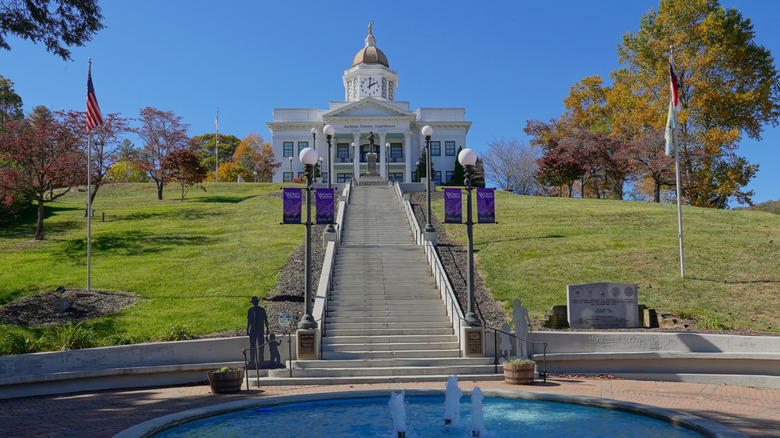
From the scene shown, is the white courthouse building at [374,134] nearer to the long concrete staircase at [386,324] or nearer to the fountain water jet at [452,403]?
the long concrete staircase at [386,324]

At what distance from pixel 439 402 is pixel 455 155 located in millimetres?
61625

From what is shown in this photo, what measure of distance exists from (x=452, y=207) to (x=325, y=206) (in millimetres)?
4919

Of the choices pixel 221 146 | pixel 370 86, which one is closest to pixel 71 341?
pixel 370 86

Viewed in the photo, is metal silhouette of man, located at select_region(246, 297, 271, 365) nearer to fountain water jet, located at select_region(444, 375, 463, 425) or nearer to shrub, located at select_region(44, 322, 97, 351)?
shrub, located at select_region(44, 322, 97, 351)

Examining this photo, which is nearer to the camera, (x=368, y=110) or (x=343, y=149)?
(x=368, y=110)

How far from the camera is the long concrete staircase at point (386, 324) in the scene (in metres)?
15.6

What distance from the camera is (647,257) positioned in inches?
995

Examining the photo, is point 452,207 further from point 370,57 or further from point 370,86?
point 370,57

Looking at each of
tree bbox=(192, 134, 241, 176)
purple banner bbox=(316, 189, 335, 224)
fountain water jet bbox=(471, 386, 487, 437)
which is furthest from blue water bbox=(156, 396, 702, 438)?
tree bbox=(192, 134, 241, 176)

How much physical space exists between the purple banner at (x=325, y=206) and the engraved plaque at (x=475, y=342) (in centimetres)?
795

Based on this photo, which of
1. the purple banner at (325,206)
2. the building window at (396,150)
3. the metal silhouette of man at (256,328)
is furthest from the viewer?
the building window at (396,150)

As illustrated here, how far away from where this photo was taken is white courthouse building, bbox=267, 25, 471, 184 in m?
70.4

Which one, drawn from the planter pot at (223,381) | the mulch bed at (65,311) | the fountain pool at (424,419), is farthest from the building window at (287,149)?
the fountain pool at (424,419)

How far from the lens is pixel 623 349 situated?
54.5 feet
